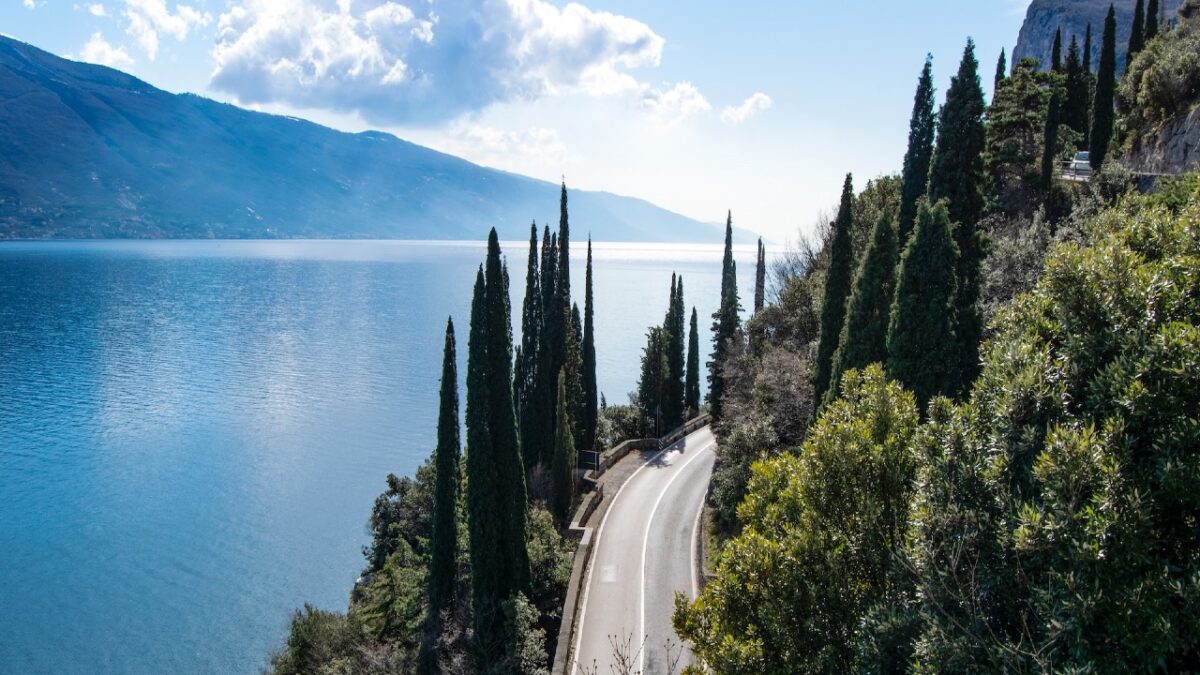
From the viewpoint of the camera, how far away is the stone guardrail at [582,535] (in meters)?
20.1

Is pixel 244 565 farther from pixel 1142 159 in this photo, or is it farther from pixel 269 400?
pixel 1142 159

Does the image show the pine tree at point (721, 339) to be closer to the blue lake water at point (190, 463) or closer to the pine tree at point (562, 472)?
the pine tree at point (562, 472)

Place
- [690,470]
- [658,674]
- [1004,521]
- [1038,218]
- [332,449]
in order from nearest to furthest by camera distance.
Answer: [1004,521] → [658,674] → [1038,218] → [690,470] → [332,449]

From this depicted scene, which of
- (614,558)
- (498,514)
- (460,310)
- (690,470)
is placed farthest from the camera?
(460,310)

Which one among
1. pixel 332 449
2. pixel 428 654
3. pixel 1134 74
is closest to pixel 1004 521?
pixel 428 654

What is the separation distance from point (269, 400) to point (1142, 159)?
64357mm

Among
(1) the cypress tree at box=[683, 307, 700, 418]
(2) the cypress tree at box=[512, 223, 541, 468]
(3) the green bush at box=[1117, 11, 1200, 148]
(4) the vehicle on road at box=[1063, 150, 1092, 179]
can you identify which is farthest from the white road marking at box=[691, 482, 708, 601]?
(1) the cypress tree at box=[683, 307, 700, 418]

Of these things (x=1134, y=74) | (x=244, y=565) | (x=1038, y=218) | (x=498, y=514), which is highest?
(x=1134, y=74)

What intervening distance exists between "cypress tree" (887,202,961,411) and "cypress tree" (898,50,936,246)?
8.24 m

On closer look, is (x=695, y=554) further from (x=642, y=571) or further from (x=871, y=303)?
(x=871, y=303)

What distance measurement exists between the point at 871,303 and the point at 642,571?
1255 centimetres

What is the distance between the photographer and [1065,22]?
315 ft

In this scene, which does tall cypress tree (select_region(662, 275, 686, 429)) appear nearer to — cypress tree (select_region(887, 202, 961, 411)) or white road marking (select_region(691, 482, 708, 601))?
white road marking (select_region(691, 482, 708, 601))

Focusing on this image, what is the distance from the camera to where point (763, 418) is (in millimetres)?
25609
